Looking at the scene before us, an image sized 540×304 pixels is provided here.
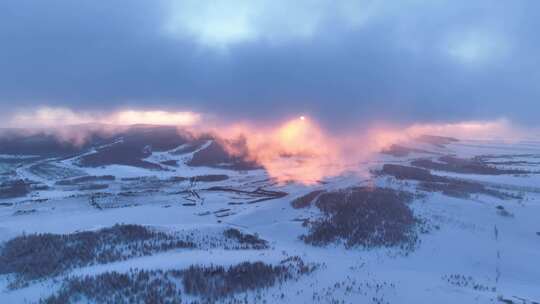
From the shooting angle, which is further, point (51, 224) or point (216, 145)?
point (216, 145)

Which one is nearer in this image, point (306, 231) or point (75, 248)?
point (75, 248)

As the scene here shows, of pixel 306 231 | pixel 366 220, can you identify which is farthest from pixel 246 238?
pixel 366 220

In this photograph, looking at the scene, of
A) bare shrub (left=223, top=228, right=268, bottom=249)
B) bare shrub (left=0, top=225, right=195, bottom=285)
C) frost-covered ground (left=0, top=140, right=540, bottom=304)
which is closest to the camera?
frost-covered ground (left=0, top=140, right=540, bottom=304)

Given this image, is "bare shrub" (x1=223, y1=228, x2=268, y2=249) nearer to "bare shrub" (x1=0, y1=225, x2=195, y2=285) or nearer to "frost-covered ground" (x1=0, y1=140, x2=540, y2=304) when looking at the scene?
"frost-covered ground" (x1=0, y1=140, x2=540, y2=304)

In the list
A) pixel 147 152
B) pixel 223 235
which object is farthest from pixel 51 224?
pixel 147 152

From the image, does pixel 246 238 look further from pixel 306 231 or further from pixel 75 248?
pixel 75 248

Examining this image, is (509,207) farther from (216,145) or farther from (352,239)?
(216,145)

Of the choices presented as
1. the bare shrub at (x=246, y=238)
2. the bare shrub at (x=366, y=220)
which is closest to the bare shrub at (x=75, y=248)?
the bare shrub at (x=246, y=238)

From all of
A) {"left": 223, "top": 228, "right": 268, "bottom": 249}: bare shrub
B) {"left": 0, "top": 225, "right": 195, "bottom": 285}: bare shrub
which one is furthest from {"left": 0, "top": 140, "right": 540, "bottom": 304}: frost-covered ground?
{"left": 0, "top": 225, "right": 195, "bottom": 285}: bare shrub

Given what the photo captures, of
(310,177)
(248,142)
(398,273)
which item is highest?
(248,142)
